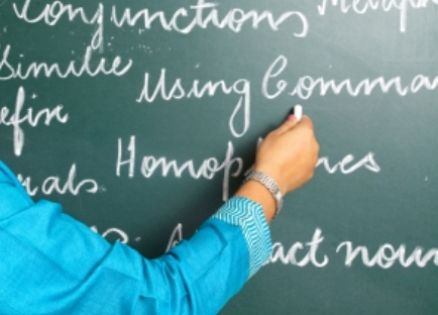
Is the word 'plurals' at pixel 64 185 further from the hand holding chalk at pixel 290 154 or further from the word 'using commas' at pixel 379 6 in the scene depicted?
the word 'using commas' at pixel 379 6

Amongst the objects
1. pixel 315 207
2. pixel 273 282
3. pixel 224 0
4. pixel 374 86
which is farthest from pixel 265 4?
pixel 273 282

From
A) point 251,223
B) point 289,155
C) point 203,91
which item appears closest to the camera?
point 251,223

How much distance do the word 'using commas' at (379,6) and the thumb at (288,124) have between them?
0.17m

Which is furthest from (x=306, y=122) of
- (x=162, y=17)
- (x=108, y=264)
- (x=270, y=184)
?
(x=108, y=264)

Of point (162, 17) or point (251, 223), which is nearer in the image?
point (251, 223)

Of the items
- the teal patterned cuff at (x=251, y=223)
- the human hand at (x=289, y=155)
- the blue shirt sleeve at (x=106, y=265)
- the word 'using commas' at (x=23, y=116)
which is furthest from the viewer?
the word 'using commas' at (x=23, y=116)

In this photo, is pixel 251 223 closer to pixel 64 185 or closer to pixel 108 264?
pixel 108 264

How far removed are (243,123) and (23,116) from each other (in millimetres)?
381

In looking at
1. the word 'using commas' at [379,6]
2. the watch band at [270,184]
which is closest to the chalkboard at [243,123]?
the word 'using commas' at [379,6]

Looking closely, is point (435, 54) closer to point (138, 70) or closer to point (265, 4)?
point (265, 4)

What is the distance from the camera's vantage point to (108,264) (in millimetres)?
592

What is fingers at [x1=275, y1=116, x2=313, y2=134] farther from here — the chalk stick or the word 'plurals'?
the word 'plurals'

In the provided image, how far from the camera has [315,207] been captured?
0.90 meters

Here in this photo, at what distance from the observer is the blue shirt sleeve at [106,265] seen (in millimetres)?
544
